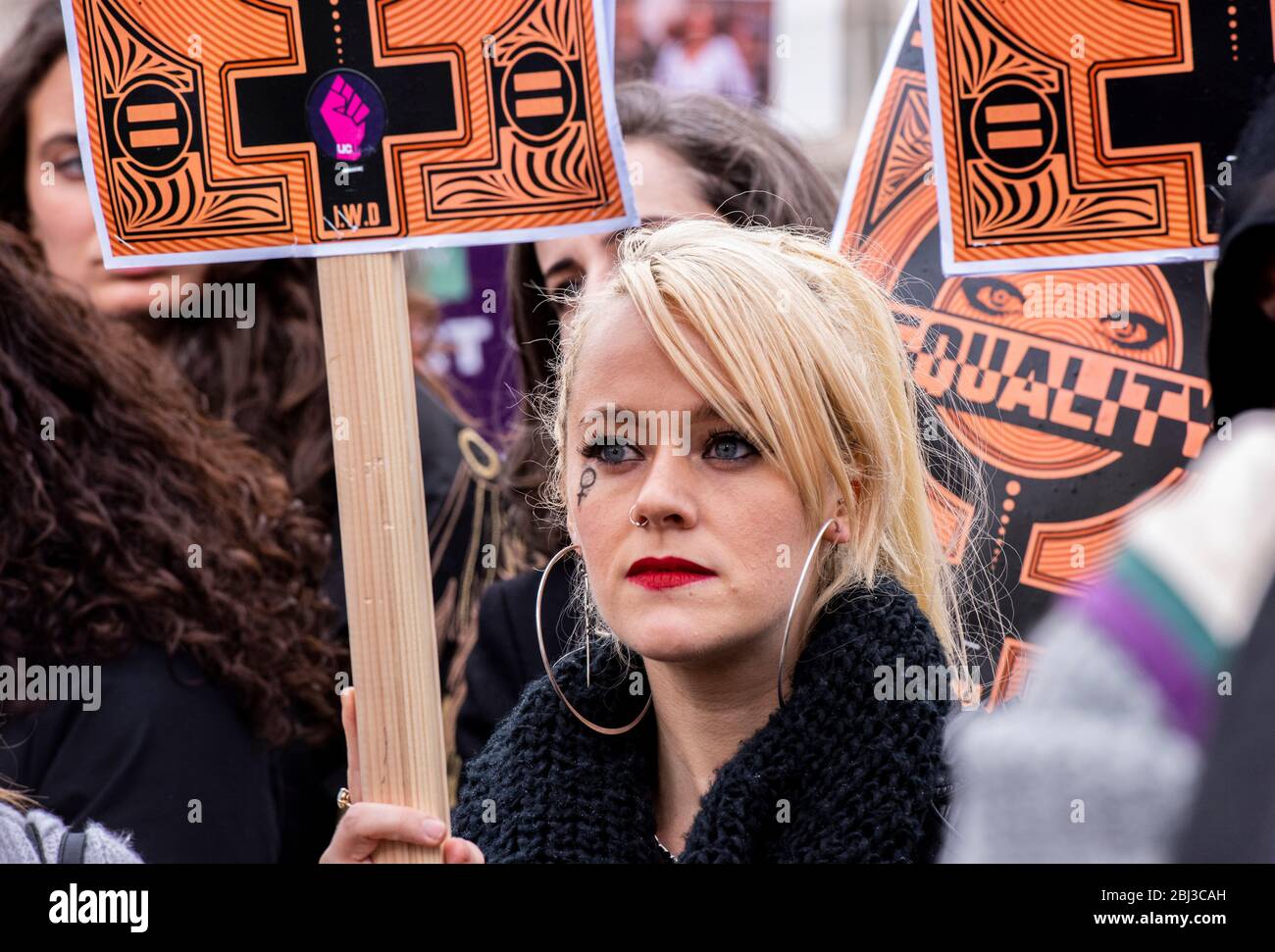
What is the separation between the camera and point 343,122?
206cm

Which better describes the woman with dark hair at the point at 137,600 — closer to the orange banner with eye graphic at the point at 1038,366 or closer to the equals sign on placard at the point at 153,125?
the equals sign on placard at the point at 153,125

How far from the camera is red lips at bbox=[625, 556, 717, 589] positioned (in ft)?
5.80

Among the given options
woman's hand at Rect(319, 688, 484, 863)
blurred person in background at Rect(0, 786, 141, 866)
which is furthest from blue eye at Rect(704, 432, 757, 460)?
blurred person in background at Rect(0, 786, 141, 866)

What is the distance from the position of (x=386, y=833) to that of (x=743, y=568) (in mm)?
546

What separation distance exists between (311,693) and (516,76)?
1239 millimetres

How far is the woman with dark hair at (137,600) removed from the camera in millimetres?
2512

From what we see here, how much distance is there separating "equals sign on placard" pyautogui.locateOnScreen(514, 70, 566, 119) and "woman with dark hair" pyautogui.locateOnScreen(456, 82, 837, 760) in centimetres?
47

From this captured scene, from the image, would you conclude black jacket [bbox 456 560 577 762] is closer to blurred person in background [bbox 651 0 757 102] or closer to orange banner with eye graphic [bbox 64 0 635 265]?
orange banner with eye graphic [bbox 64 0 635 265]

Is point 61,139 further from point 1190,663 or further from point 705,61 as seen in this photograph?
point 1190,663

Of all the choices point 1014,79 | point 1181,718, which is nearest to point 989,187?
point 1014,79

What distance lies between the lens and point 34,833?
2.17m

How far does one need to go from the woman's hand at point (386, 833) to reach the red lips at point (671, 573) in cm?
40

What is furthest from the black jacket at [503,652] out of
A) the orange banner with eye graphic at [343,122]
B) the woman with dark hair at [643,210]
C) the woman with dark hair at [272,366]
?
the orange banner with eye graphic at [343,122]

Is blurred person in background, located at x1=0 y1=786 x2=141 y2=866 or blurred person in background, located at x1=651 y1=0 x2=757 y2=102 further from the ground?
blurred person in background, located at x1=651 y1=0 x2=757 y2=102
